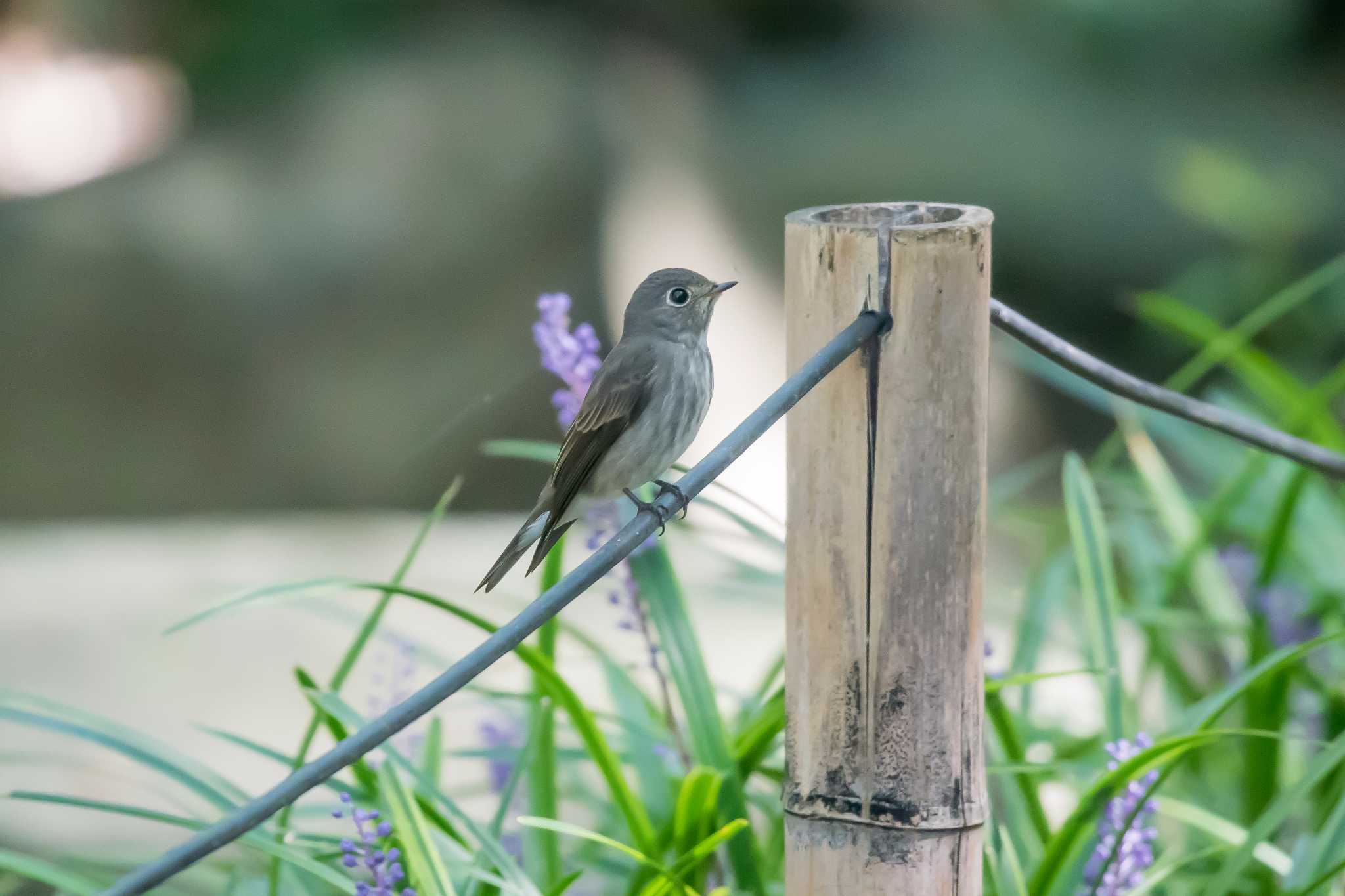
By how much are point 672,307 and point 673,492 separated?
10.4 inches

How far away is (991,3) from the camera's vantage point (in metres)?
8.92

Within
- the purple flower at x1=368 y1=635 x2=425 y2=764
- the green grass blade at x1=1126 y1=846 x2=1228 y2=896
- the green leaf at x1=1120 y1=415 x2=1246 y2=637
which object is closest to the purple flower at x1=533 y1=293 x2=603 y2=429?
the purple flower at x1=368 y1=635 x2=425 y2=764

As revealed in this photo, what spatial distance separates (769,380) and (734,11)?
435 cm

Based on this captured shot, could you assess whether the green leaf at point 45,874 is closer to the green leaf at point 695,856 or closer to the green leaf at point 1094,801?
the green leaf at point 695,856

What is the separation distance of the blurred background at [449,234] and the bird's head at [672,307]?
2553 millimetres

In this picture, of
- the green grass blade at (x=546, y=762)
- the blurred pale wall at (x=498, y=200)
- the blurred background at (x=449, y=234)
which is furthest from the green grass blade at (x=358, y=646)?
the blurred pale wall at (x=498, y=200)

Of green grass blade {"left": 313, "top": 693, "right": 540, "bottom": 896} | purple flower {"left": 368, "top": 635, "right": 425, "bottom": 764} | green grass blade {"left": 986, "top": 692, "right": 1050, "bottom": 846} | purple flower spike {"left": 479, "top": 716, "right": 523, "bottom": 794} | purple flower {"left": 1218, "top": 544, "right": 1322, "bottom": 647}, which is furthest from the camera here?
purple flower {"left": 1218, "top": 544, "right": 1322, "bottom": 647}

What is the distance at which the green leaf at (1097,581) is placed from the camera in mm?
1754

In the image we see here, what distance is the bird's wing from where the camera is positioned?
1585 mm

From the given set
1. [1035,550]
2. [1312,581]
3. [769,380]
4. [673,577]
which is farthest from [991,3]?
[673,577]

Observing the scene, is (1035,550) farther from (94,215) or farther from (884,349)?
(94,215)

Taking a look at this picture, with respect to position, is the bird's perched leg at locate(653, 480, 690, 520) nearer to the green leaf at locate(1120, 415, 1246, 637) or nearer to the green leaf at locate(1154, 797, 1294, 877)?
the green leaf at locate(1154, 797, 1294, 877)

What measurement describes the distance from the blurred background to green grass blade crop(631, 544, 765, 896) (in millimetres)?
2489

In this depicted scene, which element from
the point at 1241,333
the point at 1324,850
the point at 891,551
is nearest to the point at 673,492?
the point at 891,551
